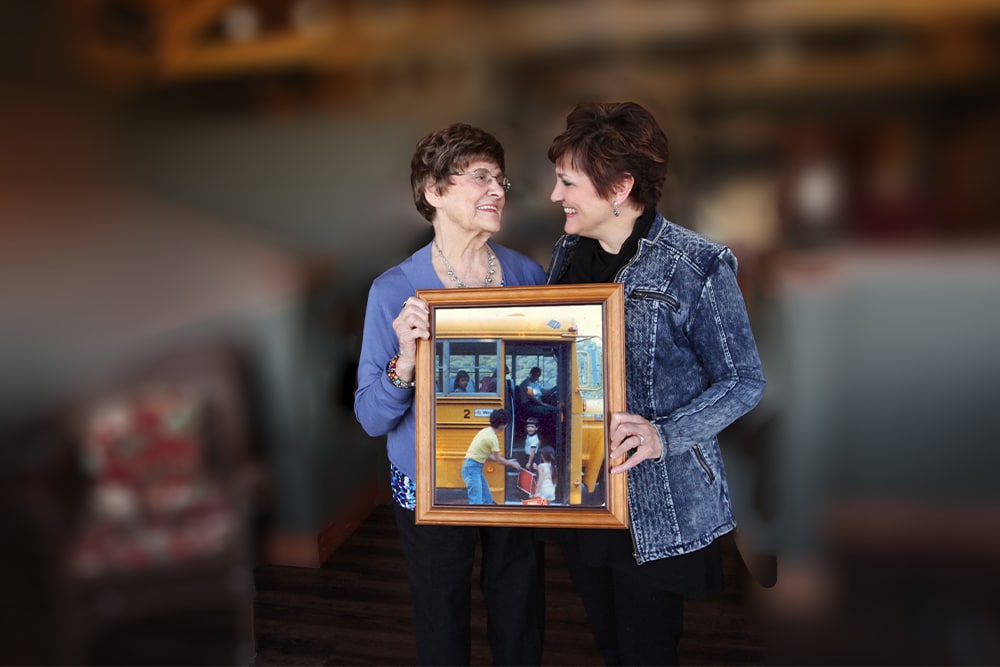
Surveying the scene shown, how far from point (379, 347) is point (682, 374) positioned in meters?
0.62

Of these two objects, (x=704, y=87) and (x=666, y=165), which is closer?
(x=666, y=165)

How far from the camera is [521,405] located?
1.35 metres

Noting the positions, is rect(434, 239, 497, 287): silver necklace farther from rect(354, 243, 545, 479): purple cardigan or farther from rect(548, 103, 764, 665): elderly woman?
rect(548, 103, 764, 665): elderly woman

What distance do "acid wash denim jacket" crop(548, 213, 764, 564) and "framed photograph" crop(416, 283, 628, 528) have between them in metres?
0.09

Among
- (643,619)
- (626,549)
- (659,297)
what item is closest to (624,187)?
(659,297)

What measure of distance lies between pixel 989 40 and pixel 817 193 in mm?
586

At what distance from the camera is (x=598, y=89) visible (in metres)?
2.16

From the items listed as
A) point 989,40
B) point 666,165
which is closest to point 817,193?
point 989,40

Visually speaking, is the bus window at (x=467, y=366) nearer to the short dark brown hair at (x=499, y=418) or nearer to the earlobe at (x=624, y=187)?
the short dark brown hair at (x=499, y=418)

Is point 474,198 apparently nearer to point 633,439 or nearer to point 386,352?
point 386,352

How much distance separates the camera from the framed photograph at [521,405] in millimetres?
1307

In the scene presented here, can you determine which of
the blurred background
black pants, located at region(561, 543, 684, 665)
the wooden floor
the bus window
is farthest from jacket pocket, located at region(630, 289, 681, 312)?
the wooden floor

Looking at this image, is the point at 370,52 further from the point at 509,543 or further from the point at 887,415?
the point at 887,415

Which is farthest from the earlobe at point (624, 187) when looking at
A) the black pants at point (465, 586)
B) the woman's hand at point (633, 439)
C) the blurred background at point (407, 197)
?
the blurred background at point (407, 197)
